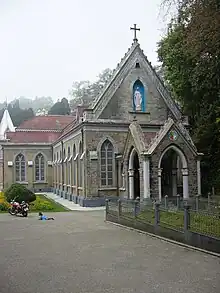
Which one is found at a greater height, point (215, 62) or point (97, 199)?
point (215, 62)

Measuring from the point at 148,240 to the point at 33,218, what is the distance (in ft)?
34.4

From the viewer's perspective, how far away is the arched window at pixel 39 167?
Result: 49.4 metres

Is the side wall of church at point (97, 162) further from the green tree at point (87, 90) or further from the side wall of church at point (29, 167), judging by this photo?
the green tree at point (87, 90)

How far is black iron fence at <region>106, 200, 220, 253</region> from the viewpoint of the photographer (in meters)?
12.1

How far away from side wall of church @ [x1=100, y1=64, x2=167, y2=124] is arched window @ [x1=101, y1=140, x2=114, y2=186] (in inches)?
90.1

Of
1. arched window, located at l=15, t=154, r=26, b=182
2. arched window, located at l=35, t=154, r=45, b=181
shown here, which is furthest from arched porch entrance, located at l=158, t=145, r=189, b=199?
arched window, located at l=15, t=154, r=26, b=182

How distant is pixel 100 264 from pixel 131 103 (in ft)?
71.7

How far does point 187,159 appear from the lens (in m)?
26.9

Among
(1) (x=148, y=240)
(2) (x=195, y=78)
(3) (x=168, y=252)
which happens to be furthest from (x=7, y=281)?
(2) (x=195, y=78)

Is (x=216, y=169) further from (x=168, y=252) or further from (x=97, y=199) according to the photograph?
(x=168, y=252)

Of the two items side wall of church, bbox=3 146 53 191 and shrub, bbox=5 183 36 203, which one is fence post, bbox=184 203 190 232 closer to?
shrub, bbox=5 183 36 203

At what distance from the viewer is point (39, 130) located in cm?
5409

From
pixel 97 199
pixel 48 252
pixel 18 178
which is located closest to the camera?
pixel 48 252

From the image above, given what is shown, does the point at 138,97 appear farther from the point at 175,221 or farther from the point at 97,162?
the point at 175,221
